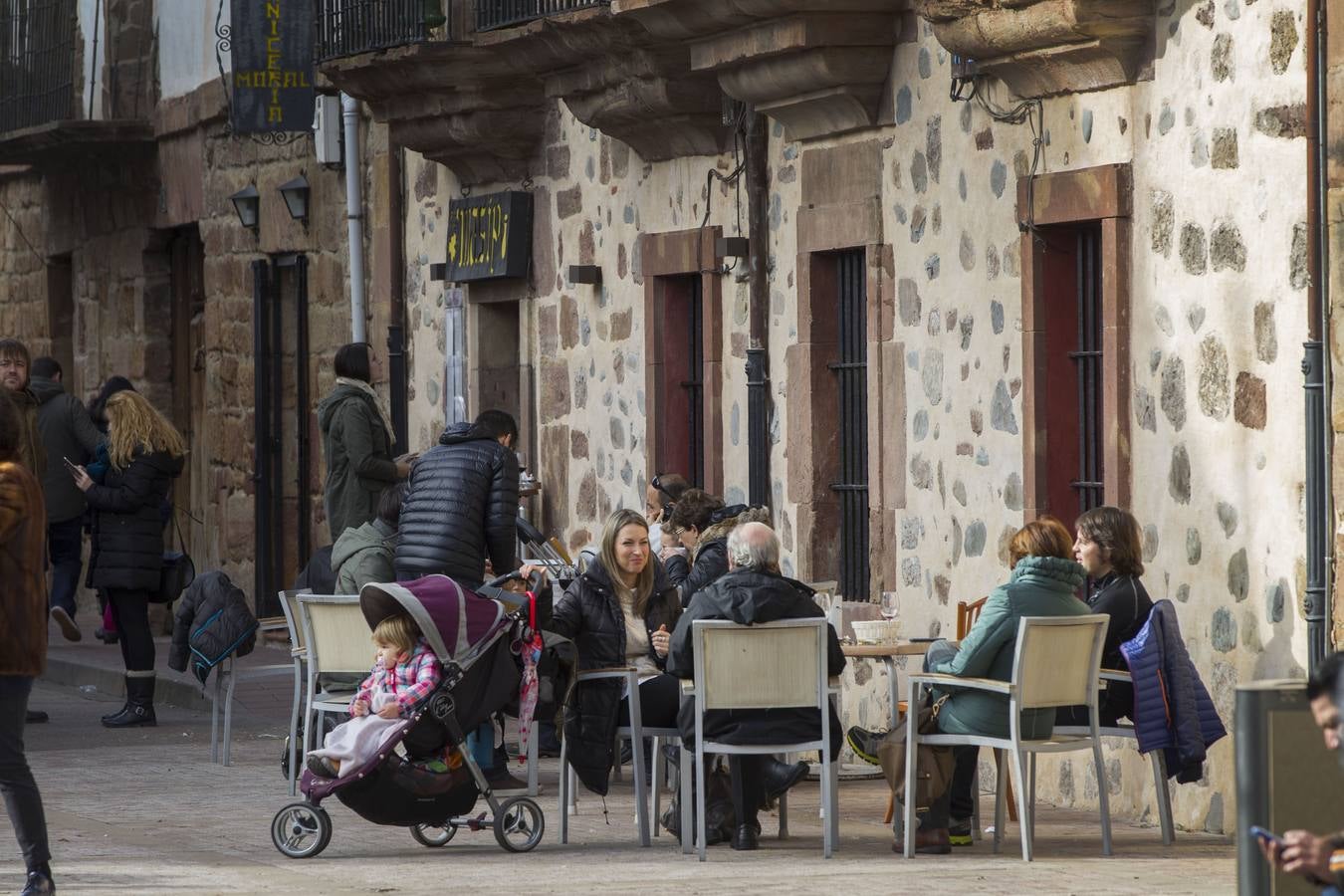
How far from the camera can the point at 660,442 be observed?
50.6 feet

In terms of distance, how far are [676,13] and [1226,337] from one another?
4055 millimetres

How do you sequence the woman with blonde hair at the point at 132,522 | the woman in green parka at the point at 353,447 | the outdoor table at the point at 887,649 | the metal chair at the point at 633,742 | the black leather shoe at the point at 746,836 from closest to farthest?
the black leather shoe at the point at 746,836 < the metal chair at the point at 633,742 < the outdoor table at the point at 887,649 < the woman in green parka at the point at 353,447 < the woman with blonde hair at the point at 132,522

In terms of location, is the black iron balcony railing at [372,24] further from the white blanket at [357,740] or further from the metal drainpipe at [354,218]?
the white blanket at [357,740]

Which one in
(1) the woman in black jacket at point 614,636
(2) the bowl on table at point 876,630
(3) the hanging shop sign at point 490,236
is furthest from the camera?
(3) the hanging shop sign at point 490,236

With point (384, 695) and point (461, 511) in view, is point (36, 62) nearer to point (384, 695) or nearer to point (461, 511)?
point (461, 511)

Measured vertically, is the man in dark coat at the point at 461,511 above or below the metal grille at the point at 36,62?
below

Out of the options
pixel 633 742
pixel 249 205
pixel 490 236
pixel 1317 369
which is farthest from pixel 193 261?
pixel 1317 369

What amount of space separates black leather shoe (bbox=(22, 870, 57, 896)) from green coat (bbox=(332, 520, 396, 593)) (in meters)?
3.58

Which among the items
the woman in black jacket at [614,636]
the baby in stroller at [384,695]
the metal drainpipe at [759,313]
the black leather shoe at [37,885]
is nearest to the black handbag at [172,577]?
the metal drainpipe at [759,313]

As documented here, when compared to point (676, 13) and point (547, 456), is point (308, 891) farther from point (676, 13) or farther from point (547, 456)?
point (547, 456)

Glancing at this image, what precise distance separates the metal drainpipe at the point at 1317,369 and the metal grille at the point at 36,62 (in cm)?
1495

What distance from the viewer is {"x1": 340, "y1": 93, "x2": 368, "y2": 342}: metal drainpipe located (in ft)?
61.3

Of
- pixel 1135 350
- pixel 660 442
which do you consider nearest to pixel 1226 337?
pixel 1135 350

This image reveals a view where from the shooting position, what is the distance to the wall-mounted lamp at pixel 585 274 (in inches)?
632
